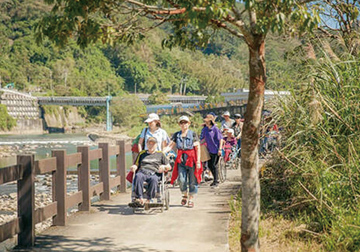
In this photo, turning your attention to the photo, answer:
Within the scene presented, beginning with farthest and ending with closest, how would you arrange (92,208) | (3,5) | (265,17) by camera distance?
(3,5) → (92,208) → (265,17)

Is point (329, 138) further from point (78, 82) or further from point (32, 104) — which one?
point (78, 82)

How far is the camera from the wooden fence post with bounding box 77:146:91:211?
32.7 feet

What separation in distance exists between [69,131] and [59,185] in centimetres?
13073

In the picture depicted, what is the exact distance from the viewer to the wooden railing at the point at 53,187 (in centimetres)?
738

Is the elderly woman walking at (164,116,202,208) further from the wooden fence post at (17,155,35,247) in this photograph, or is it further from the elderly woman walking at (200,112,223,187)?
the wooden fence post at (17,155,35,247)

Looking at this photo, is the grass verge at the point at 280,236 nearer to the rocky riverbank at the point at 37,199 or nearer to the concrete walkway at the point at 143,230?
the concrete walkway at the point at 143,230

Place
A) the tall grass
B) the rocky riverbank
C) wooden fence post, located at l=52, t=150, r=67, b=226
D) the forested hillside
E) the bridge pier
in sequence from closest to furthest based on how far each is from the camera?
1. the tall grass
2. wooden fence post, located at l=52, t=150, r=67, b=226
3. the rocky riverbank
4. the bridge pier
5. the forested hillside

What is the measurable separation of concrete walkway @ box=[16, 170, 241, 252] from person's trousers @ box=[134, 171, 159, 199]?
1.06ft

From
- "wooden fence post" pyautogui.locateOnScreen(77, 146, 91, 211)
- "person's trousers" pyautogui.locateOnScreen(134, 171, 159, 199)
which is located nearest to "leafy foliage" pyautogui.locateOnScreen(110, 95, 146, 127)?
"wooden fence post" pyautogui.locateOnScreen(77, 146, 91, 211)

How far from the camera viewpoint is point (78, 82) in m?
158

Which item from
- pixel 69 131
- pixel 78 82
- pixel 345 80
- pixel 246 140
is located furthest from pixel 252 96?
pixel 78 82

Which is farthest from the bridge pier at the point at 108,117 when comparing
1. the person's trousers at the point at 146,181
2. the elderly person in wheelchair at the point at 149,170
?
the person's trousers at the point at 146,181

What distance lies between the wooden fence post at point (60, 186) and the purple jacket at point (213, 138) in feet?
16.2

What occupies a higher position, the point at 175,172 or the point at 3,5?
the point at 3,5
